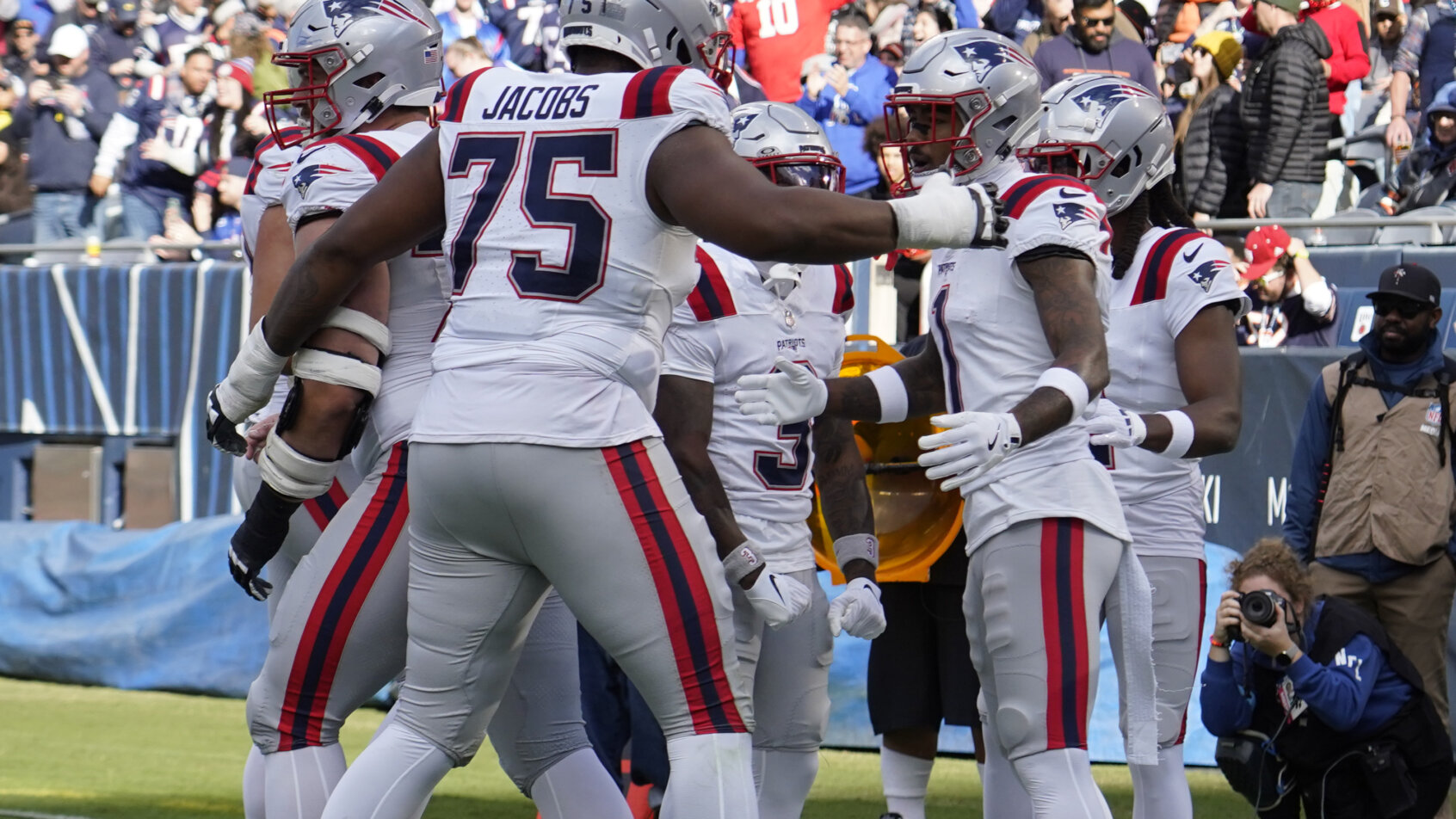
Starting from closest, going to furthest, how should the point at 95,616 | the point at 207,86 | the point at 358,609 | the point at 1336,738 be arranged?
the point at 358,609
the point at 1336,738
the point at 95,616
the point at 207,86

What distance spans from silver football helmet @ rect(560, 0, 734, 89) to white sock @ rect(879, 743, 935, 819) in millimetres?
2610

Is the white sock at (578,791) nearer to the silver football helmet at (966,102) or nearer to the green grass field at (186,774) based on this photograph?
the silver football helmet at (966,102)

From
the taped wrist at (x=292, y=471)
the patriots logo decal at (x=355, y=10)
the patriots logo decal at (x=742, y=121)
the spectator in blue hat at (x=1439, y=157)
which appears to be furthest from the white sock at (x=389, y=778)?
the spectator in blue hat at (x=1439, y=157)

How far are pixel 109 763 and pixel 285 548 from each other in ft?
11.2

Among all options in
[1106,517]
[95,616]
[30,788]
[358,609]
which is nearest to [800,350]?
[1106,517]

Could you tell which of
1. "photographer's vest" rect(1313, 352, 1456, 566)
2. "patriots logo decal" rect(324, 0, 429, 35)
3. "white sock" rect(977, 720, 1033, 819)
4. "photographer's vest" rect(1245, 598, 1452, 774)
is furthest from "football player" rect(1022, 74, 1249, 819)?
"photographer's vest" rect(1313, 352, 1456, 566)

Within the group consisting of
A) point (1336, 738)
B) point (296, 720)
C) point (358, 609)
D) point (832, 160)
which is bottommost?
point (1336, 738)

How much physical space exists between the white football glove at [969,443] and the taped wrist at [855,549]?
3.50 feet

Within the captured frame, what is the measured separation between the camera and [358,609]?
141 inches

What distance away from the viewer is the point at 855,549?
4445 mm

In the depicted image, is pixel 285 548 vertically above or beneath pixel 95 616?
above

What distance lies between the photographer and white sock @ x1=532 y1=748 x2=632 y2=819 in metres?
3.86

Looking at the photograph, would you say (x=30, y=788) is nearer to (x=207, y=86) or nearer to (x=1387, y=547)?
(x=1387, y=547)

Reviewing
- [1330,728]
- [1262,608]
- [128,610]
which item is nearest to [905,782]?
[1262,608]
